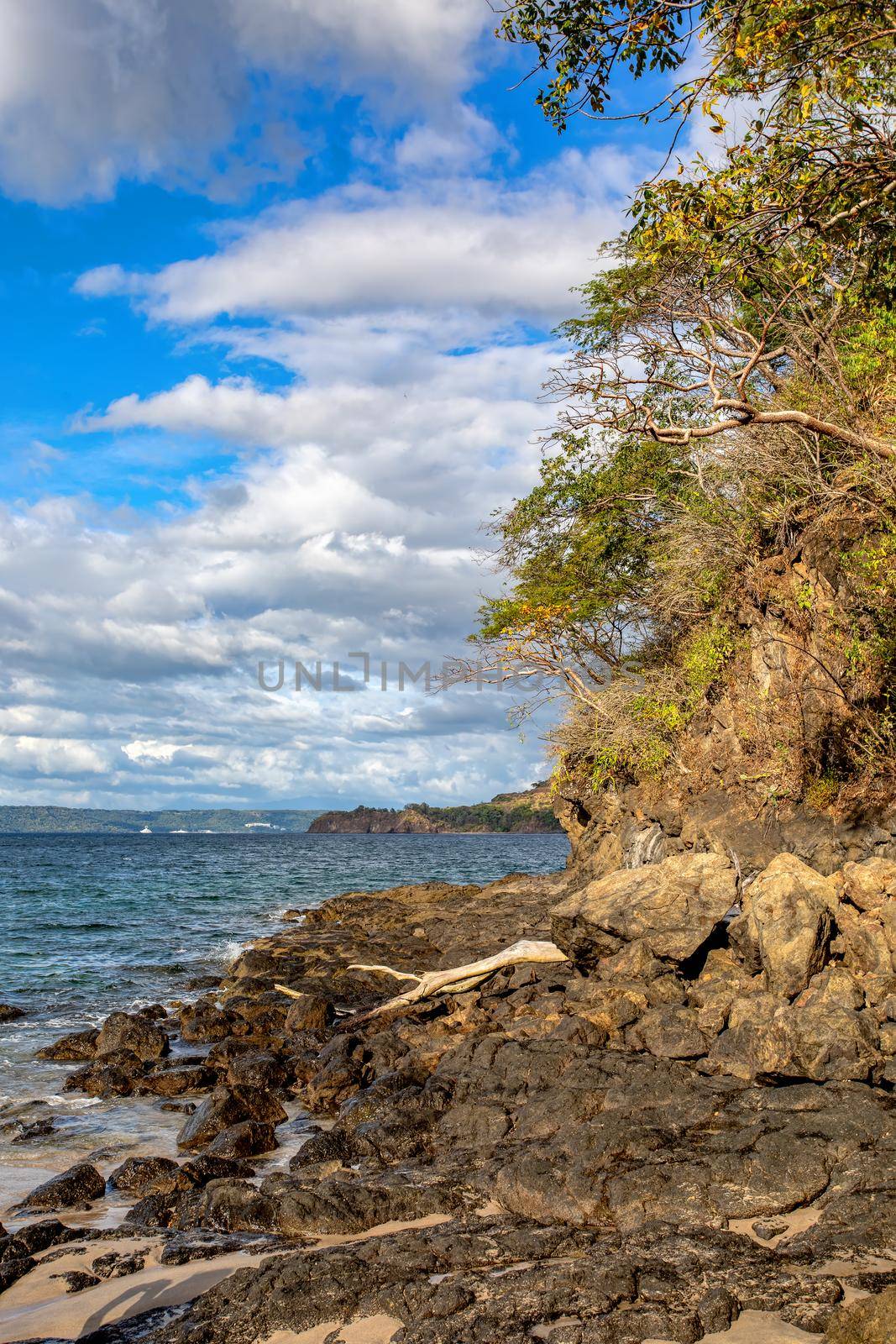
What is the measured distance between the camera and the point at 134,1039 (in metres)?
15.3

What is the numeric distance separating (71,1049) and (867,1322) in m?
14.0

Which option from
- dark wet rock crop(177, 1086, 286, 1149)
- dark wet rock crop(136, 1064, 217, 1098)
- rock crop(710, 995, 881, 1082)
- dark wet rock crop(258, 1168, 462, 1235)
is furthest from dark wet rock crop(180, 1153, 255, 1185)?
rock crop(710, 995, 881, 1082)

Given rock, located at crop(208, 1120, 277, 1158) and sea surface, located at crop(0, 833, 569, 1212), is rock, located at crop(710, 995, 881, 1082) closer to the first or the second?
rock, located at crop(208, 1120, 277, 1158)

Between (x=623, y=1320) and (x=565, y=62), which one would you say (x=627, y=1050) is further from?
(x=565, y=62)

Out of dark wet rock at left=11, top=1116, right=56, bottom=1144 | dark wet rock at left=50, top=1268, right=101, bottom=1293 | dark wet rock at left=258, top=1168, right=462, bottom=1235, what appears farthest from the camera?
dark wet rock at left=11, top=1116, right=56, bottom=1144

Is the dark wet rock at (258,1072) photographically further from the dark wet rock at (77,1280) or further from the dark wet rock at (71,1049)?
the dark wet rock at (77,1280)

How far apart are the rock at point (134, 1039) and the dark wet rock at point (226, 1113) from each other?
13.2 ft

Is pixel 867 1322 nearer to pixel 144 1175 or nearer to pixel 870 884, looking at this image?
pixel 870 884

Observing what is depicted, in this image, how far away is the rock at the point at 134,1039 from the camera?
596 inches

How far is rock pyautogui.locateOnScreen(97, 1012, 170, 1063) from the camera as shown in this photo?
1513 cm

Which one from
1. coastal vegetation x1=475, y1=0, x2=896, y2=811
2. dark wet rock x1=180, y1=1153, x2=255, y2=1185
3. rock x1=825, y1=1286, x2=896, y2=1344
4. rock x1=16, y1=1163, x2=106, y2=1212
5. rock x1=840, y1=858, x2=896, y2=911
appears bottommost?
rock x1=16, y1=1163, x2=106, y2=1212

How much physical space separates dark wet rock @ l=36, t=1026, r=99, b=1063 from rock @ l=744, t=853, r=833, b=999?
11135 mm

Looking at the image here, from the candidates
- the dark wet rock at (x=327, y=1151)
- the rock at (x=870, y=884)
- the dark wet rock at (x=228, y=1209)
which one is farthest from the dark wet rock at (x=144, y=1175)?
the rock at (x=870, y=884)

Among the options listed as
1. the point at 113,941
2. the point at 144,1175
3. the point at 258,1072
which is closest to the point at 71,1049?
the point at 258,1072
